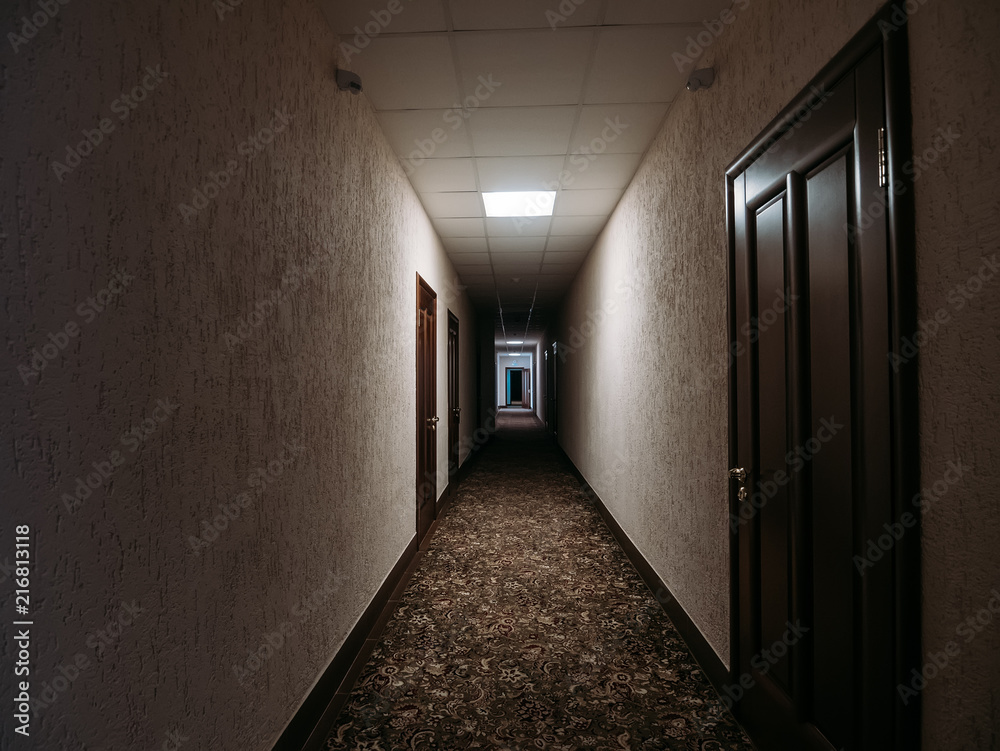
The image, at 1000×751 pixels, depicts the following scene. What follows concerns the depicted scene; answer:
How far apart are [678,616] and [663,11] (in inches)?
116

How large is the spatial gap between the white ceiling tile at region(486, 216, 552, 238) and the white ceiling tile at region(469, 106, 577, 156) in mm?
1333

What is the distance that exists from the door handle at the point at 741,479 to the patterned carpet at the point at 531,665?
0.91 metres

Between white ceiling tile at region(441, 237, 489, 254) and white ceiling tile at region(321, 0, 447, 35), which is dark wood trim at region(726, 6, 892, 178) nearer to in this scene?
white ceiling tile at region(321, 0, 447, 35)

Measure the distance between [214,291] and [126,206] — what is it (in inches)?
12.9

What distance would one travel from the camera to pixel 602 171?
362 centimetres

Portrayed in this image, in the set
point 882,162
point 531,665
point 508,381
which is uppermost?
point 882,162

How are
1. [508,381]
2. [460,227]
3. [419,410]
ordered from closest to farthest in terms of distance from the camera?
[419,410], [460,227], [508,381]

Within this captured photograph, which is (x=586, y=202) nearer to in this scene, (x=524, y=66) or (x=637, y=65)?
(x=637, y=65)

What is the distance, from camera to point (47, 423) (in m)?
0.84

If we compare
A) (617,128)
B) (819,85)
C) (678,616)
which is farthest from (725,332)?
(617,128)

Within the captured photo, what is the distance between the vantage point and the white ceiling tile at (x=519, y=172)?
3.42m

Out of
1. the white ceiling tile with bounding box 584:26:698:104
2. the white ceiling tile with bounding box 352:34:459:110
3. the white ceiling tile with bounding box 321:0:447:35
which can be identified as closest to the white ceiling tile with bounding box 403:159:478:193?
the white ceiling tile with bounding box 352:34:459:110

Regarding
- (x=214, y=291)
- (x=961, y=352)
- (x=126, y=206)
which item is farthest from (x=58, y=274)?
(x=961, y=352)

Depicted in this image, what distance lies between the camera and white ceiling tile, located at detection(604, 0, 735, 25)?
199cm
